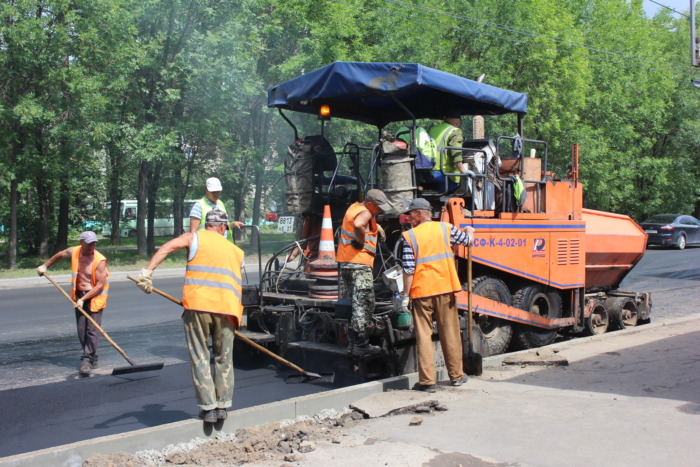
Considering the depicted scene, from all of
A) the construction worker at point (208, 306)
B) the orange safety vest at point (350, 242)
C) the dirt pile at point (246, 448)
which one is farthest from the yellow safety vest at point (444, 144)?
the dirt pile at point (246, 448)

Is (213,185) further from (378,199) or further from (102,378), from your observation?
(102,378)

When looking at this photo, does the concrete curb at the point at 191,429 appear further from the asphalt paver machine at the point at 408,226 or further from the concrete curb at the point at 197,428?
the asphalt paver machine at the point at 408,226

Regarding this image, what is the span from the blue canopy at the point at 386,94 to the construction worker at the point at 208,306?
9.20ft

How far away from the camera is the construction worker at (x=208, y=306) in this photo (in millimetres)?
5078

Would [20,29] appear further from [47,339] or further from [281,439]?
[281,439]

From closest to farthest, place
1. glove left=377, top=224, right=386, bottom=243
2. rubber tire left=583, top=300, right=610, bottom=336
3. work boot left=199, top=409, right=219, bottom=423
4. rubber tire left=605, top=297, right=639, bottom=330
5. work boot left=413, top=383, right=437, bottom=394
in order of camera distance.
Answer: work boot left=199, top=409, right=219, bottom=423
work boot left=413, top=383, right=437, bottom=394
glove left=377, top=224, right=386, bottom=243
rubber tire left=583, top=300, right=610, bottom=336
rubber tire left=605, top=297, right=639, bottom=330

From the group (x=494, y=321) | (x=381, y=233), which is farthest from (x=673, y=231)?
(x=381, y=233)

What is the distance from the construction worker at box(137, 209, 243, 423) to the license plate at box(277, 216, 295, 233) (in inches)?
108

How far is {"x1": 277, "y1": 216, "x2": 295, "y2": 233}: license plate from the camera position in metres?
8.09

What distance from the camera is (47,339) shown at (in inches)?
382

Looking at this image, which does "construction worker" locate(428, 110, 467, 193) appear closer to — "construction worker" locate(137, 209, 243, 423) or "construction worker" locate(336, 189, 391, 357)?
"construction worker" locate(336, 189, 391, 357)

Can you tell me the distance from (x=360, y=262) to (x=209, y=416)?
234 cm

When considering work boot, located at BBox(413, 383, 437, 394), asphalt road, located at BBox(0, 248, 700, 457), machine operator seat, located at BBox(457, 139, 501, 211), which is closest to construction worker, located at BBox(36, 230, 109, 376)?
asphalt road, located at BBox(0, 248, 700, 457)

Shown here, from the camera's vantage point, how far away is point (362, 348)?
22.0 feet
